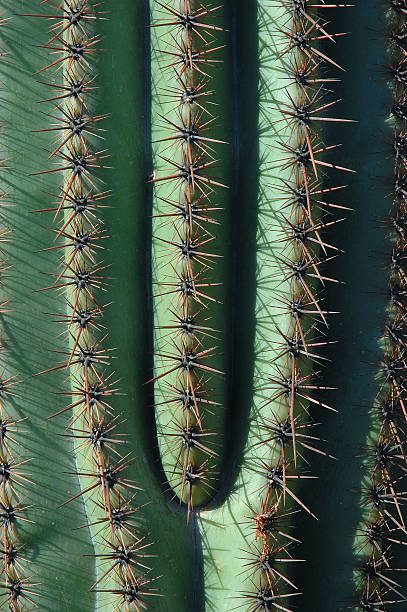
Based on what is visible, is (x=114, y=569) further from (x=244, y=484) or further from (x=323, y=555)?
(x=323, y=555)

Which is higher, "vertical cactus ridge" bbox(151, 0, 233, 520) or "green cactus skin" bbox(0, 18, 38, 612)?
"vertical cactus ridge" bbox(151, 0, 233, 520)

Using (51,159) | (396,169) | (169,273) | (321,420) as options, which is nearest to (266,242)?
(169,273)

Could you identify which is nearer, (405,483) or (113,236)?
(113,236)

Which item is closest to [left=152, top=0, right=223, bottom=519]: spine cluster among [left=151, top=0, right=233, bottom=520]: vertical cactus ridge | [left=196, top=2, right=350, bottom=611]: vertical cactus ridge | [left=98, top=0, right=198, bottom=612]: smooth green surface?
[left=151, top=0, right=233, bottom=520]: vertical cactus ridge

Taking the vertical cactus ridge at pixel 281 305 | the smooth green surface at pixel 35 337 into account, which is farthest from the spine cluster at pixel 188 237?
the smooth green surface at pixel 35 337

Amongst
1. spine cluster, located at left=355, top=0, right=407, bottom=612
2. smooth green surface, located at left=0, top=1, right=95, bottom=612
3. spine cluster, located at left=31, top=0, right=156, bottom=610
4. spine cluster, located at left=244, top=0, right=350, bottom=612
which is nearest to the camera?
spine cluster, located at left=244, top=0, right=350, bottom=612

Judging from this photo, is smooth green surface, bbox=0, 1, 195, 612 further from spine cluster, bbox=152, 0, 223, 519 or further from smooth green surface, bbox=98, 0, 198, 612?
spine cluster, bbox=152, 0, 223, 519
